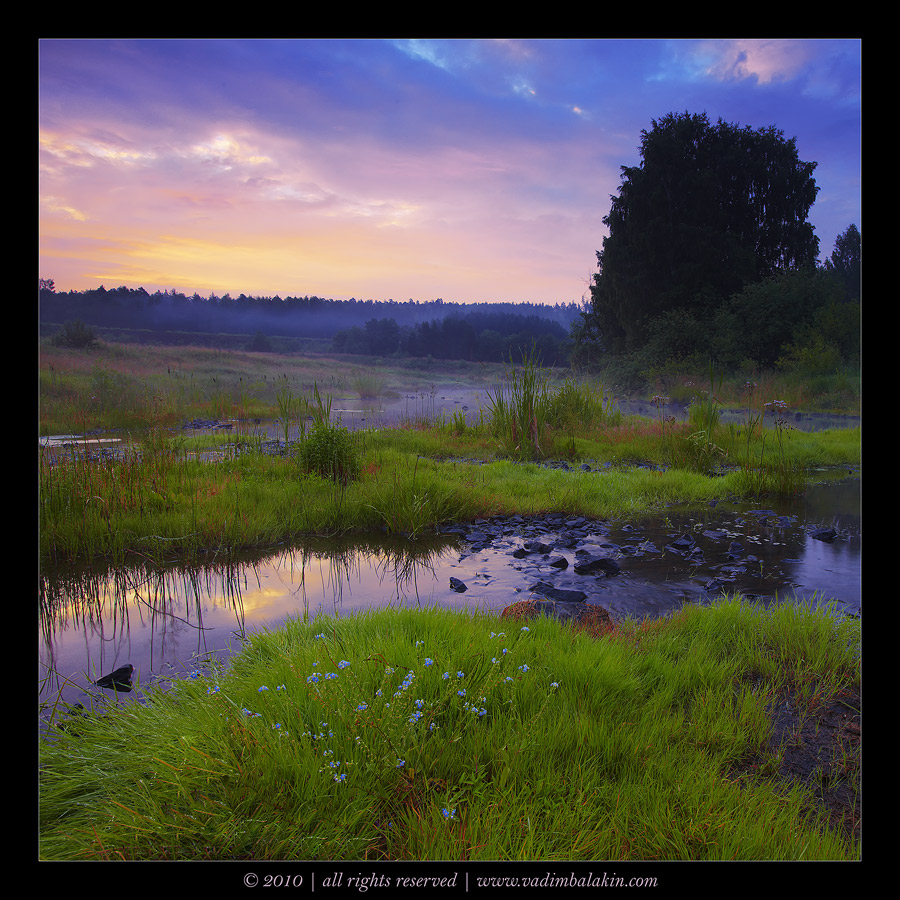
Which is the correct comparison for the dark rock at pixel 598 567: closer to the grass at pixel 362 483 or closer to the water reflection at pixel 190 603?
the water reflection at pixel 190 603

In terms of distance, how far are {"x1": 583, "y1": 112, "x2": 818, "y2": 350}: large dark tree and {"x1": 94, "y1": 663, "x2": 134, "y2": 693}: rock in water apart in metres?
19.8

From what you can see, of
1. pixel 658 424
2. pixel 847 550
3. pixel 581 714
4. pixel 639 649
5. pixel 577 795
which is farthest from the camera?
pixel 658 424

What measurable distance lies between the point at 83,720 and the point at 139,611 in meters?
1.49

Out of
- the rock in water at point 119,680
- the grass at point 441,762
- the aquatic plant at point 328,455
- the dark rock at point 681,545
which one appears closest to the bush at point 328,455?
the aquatic plant at point 328,455

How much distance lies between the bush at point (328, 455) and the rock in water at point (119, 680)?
Answer: 14.2ft

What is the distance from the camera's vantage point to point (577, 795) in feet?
5.46

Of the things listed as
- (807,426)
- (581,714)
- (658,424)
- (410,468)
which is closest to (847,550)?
(581,714)

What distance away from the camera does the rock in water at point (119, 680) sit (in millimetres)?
2568

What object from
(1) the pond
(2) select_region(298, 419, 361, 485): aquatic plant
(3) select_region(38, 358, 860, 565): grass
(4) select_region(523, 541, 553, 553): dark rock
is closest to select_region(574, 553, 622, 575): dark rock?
(1) the pond

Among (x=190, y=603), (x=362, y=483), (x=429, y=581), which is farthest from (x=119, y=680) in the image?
(x=362, y=483)

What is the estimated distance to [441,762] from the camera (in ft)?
5.64

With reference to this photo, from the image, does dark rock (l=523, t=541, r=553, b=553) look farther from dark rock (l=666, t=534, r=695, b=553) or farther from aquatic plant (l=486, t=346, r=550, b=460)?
aquatic plant (l=486, t=346, r=550, b=460)

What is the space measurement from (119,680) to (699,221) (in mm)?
24323
